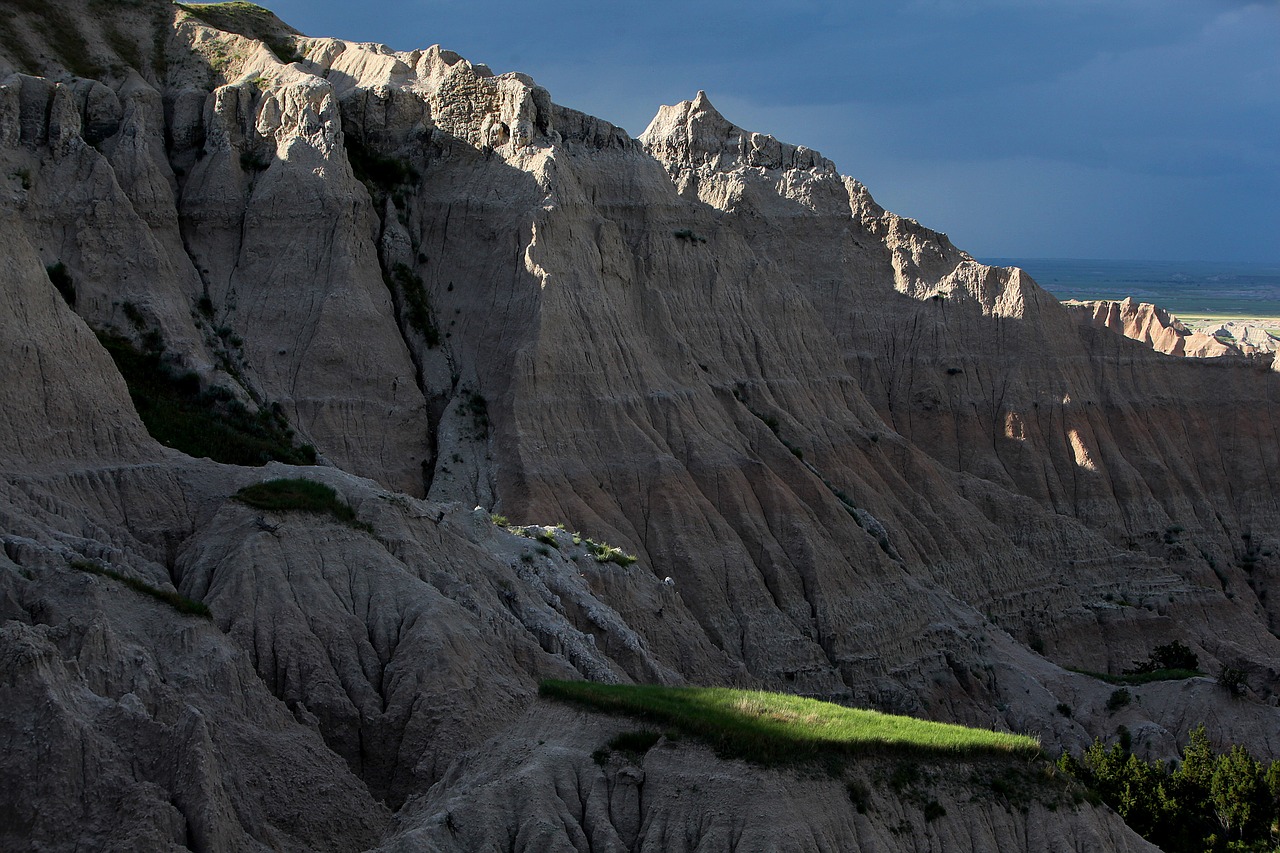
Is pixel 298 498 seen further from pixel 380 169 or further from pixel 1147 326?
pixel 1147 326

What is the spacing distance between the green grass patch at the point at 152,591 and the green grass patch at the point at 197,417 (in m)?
11.9

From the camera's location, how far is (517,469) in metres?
51.6

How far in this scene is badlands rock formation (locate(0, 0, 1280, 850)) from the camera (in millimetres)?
27938

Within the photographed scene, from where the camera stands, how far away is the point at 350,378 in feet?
174

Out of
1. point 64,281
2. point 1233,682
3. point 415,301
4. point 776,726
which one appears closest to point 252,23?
point 415,301

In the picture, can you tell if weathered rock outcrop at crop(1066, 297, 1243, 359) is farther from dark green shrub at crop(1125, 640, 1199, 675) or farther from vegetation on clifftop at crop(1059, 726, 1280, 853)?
vegetation on clifftop at crop(1059, 726, 1280, 853)

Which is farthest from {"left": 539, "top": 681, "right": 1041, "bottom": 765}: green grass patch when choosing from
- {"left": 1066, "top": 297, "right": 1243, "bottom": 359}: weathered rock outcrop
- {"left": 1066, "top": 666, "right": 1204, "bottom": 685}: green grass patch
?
{"left": 1066, "top": 297, "right": 1243, "bottom": 359}: weathered rock outcrop

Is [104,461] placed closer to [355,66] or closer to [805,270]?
[355,66]

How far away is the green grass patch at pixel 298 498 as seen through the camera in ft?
114

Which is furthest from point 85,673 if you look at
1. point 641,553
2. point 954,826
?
point 641,553

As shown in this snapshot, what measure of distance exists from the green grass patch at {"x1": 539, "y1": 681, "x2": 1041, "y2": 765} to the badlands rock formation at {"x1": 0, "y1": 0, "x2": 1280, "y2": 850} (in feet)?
2.44

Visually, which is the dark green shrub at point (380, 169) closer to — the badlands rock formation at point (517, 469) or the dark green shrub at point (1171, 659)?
the badlands rock formation at point (517, 469)

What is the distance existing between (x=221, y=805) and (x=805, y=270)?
53682mm

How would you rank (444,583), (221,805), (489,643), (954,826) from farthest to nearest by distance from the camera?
(444,583) → (489,643) → (954,826) → (221,805)
